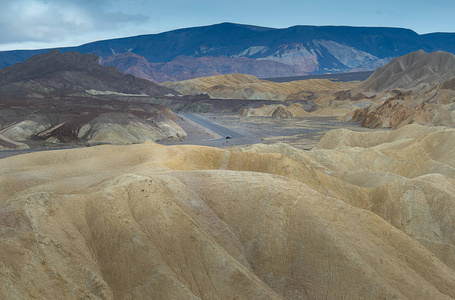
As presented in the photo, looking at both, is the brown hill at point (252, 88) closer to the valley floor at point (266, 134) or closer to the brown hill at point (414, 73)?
the brown hill at point (414, 73)

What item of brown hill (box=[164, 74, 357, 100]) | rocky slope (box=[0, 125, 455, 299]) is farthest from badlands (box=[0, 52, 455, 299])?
brown hill (box=[164, 74, 357, 100])

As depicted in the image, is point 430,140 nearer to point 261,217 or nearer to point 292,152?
point 292,152

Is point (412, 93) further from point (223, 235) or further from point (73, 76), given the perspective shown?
point (73, 76)

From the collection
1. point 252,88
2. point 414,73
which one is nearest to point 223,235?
point 414,73

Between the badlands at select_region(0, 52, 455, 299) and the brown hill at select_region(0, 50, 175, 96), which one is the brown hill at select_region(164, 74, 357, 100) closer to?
the brown hill at select_region(0, 50, 175, 96)

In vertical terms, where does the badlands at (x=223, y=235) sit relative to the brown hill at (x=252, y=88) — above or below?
above

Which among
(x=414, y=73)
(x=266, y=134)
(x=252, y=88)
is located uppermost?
(x=414, y=73)

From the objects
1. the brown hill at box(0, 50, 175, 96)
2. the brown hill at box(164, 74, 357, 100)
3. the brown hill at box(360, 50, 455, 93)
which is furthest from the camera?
the brown hill at box(164, 74, 357, 100)

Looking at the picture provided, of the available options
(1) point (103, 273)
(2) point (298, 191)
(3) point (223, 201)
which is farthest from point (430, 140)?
(1) point (103, 273)

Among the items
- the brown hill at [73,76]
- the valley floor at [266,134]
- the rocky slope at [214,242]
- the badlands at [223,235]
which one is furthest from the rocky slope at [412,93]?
the brown hill at [73,76]
